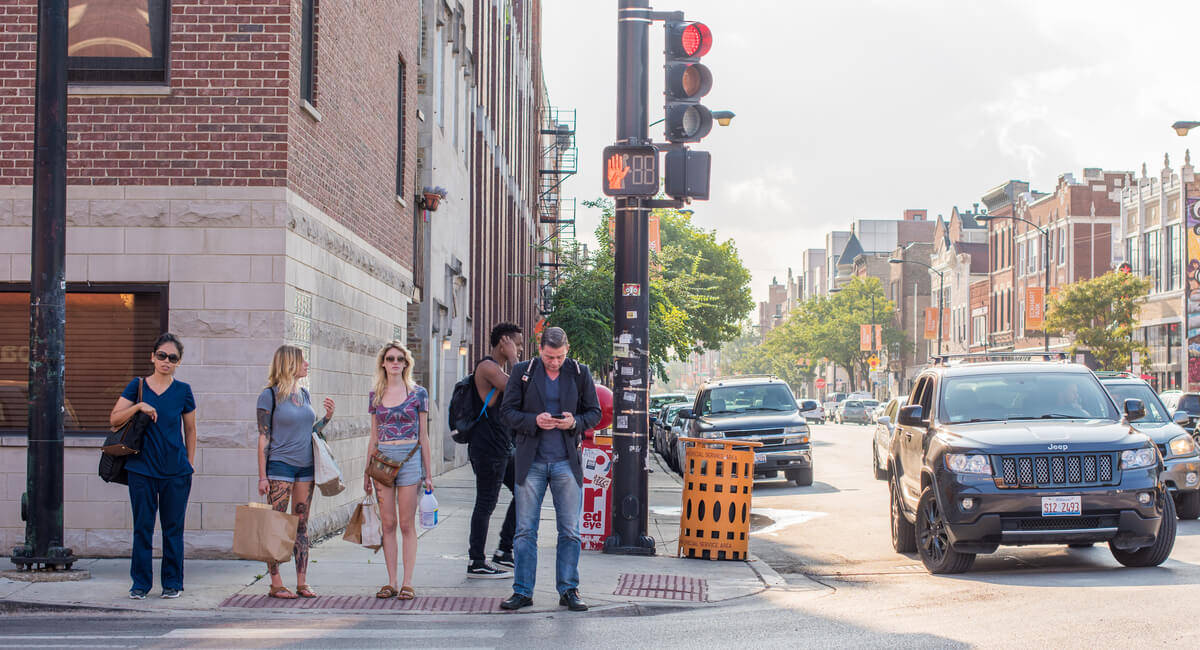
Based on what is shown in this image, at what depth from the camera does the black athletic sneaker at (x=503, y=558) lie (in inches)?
425

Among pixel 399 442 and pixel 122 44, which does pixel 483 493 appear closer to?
pixel 399 442

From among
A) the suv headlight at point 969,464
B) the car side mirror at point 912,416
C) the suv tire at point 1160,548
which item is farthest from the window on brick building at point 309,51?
the suv tire at point 1160,548

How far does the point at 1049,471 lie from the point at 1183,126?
22.9m

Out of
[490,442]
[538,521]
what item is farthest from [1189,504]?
[538,521]

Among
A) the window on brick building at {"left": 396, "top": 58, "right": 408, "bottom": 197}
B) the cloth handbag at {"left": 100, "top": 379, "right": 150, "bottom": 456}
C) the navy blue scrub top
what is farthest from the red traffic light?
the window on brick building at {"left": 396, "top": 58, "right": 408, "bottom": 197}

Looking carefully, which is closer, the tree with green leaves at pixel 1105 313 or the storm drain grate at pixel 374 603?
the storm drain grate at pixel 374 603

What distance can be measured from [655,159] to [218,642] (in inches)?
241

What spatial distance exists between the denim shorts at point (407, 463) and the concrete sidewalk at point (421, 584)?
82 centimetres

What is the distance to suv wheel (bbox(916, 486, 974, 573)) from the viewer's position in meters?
10.7

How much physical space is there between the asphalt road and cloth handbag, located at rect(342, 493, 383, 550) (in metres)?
0.78

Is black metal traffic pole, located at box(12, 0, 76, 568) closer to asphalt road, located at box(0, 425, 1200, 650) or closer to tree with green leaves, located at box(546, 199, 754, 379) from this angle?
asphalt road, located at box(0, 425, 1200, 650)

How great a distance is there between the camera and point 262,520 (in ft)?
28.8

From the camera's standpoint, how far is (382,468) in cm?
895

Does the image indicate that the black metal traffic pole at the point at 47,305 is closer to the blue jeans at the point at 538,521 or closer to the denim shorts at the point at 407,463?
the denim shorts at the point at 407,463
